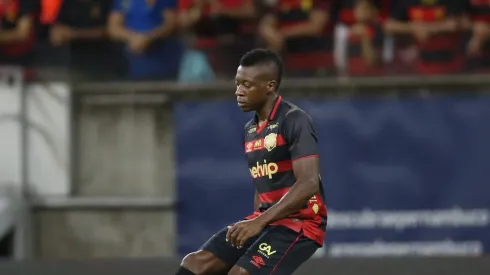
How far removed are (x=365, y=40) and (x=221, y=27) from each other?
141cm

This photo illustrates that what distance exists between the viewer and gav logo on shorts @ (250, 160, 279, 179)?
5.52m

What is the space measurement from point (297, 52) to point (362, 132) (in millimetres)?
1048

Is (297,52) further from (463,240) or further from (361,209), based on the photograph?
(463,240)

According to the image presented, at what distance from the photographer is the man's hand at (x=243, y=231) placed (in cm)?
519

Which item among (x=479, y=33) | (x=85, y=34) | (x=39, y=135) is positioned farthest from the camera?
(x=39, y=135)

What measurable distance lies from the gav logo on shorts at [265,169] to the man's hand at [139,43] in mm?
5029

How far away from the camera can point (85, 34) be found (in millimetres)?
10719

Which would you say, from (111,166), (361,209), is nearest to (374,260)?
(361,209)

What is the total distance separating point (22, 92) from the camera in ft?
36.1

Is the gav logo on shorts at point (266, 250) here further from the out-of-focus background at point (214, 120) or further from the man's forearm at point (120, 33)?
the man's forearm at point (120, 33)

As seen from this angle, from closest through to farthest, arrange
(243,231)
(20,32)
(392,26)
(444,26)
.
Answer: (243,231) → (444,26) → (392,26) → (20,32)

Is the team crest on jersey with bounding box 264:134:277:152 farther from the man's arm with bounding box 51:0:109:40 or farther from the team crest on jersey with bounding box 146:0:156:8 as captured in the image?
the man's arm with bounding box 51:0:109:40

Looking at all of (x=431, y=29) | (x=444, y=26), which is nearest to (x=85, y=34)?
(x=431, y=29)

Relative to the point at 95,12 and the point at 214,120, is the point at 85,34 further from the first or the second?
the point at 214,120
